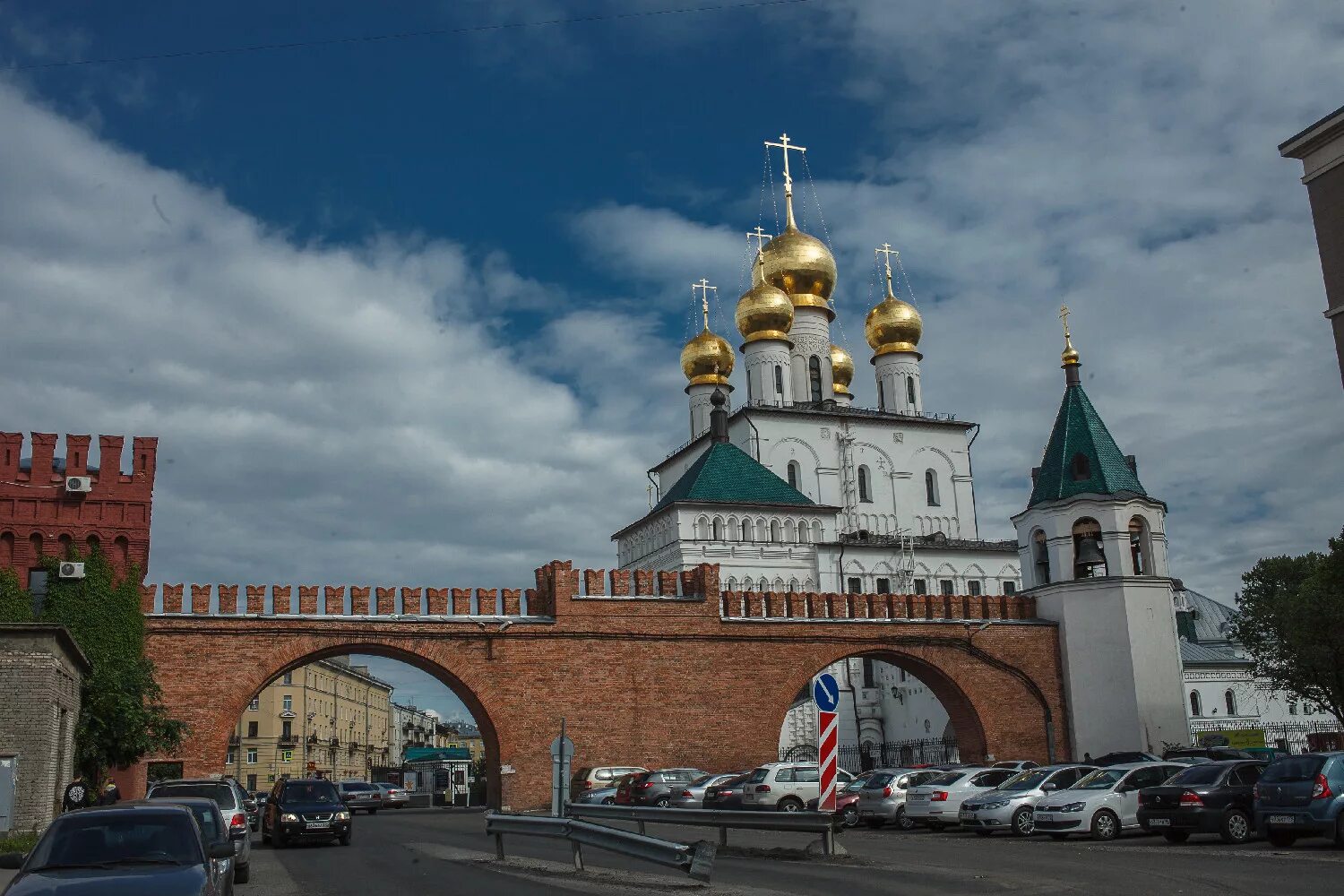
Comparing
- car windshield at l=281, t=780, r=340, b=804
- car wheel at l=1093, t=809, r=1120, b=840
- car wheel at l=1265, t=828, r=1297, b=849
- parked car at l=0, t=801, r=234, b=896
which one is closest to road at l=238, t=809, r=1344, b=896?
car wheel at l=1265, t=828, r=1297, b=849

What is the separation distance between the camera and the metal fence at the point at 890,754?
36.5m

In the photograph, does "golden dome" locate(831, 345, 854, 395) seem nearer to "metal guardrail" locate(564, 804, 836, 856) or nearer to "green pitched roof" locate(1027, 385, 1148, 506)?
"green pitched roof" locate(1027, 385, 1148, 506)

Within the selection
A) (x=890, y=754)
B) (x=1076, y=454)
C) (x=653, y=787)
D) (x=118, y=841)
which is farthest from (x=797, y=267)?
(x=118, y=841)

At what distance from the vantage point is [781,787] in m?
22.8

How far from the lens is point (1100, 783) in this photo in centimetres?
1953

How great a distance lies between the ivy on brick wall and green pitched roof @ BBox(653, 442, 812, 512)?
79.0 ft

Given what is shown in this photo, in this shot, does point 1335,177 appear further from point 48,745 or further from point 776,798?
point 48,745

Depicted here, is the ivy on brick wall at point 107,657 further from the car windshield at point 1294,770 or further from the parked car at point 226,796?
the car windshield at point 1294,770

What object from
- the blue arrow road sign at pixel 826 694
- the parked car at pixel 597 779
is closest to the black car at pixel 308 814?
the parked car at pixel 597 779

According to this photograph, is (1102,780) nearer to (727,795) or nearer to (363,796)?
(727,795)

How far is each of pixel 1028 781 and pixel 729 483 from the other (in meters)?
28.4

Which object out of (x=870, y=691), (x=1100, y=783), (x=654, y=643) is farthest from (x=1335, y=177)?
(x=870, y=691)

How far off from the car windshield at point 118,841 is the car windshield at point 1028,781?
50.3ft

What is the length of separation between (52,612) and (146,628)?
1.92 metres
